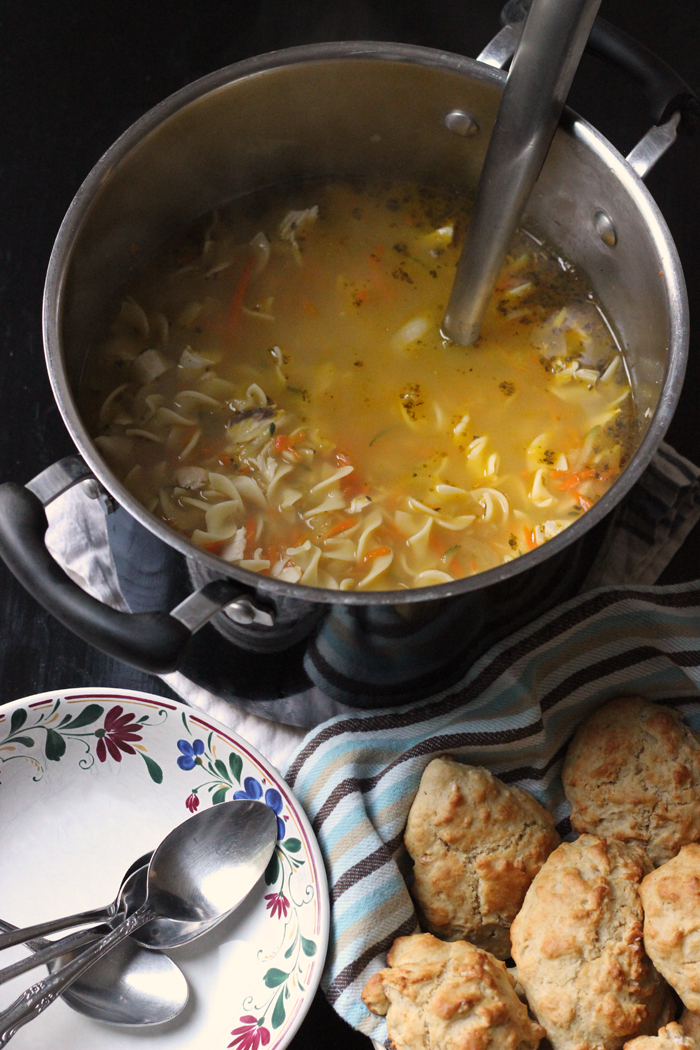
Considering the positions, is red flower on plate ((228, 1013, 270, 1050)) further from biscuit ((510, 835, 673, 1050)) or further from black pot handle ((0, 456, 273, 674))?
black pot handle ((0, 456, 273, 674))

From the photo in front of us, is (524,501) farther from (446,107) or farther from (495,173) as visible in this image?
(446,107)

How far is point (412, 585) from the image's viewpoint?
207 centimetres

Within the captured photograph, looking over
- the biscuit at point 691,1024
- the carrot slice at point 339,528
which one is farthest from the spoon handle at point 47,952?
the biscuit at point 691,1024

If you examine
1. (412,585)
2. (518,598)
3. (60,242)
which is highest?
(60,242)

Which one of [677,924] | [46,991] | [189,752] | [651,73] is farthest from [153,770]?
[651,73]

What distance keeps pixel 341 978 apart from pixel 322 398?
1119mm

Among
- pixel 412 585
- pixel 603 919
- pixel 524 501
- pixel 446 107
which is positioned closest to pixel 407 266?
pixel 446 107

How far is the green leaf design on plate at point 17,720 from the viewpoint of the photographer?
209 cm

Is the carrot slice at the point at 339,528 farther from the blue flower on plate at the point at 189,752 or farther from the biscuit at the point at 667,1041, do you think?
the biscuit at the point at 667,1041

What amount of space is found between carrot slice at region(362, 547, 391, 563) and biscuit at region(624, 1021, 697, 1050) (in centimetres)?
95

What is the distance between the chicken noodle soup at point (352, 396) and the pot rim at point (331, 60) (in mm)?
357

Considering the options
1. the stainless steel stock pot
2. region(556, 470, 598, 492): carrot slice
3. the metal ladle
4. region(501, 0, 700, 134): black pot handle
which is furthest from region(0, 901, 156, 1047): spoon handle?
region(501, 0, 700, 134): black pot handle

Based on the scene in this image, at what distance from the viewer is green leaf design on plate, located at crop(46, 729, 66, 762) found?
2.12 m

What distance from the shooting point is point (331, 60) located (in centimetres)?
218
